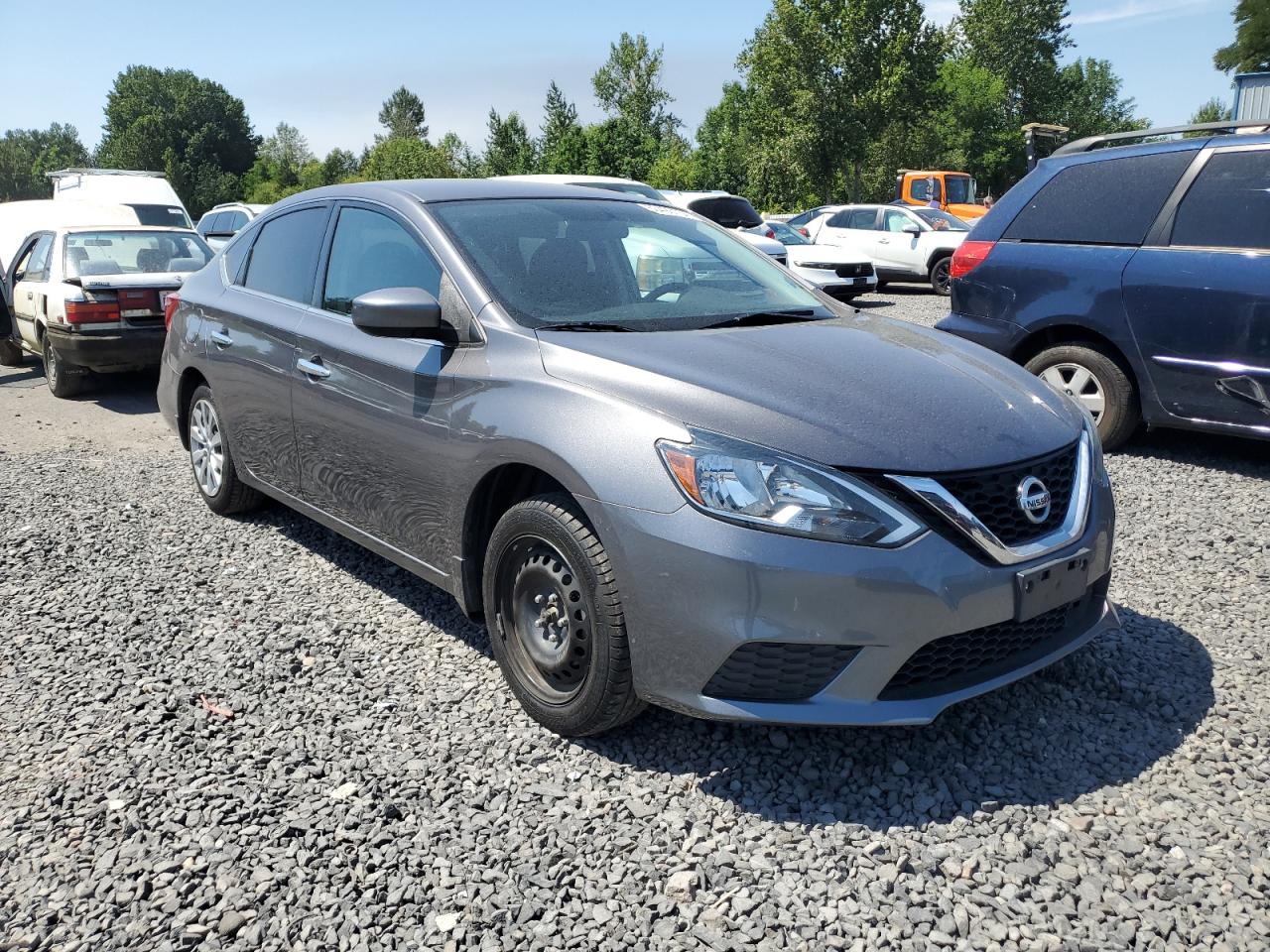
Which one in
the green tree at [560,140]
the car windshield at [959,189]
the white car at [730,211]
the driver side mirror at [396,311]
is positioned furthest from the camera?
the green tree at [560,140]

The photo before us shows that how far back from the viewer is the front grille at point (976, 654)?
269 cm

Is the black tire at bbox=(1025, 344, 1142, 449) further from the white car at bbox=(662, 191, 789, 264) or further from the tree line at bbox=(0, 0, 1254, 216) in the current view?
the tree line at bbox=(0, 0, 1254, 216)

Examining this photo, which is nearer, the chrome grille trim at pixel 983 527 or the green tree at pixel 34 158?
the chrome grille trim at pixel 983 527

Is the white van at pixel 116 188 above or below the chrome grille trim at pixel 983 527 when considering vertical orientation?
above

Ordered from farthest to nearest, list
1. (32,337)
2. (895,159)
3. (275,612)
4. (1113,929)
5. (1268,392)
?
(895,159), (32,337), (1268,392), (275,612), (1113,929)

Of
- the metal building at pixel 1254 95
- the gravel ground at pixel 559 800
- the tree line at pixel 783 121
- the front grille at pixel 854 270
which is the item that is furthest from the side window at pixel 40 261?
the tree line at pixel 783 121

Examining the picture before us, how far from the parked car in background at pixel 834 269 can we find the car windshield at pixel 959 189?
46.4ft

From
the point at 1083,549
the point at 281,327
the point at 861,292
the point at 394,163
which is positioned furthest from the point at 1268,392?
the point at 394,163

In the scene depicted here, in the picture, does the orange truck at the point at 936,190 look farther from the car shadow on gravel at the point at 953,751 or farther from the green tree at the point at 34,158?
the green tree at the point at 34,158

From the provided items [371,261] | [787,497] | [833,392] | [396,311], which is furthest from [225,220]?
[787,497]

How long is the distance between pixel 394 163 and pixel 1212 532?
63.4 m

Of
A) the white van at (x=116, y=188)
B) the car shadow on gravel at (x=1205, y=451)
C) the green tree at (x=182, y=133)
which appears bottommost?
the car shadow on gravel at (x=1205, y=451)

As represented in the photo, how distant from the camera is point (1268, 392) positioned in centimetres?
537

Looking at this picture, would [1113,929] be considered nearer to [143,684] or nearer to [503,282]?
[503,282]
